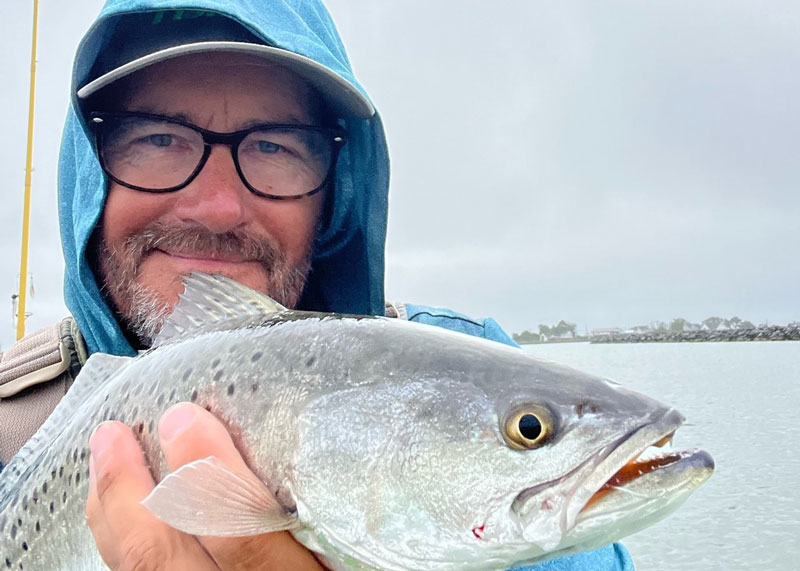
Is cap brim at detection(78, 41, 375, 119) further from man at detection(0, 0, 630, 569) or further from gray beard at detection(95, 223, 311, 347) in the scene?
gray beard at detection(95, 223, 311, 347)

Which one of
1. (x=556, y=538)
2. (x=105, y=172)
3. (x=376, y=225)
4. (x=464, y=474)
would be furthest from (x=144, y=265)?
(x=556, y=538)

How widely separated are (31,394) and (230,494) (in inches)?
77.4

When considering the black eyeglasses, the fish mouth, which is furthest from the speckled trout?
the black eyeglasses

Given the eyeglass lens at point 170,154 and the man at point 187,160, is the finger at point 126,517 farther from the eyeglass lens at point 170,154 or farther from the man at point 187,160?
the eyeglass lens at point 170,154

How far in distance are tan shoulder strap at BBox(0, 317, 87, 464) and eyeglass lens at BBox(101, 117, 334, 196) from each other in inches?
36.7

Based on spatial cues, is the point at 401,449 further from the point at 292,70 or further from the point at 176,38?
the point at 176,38

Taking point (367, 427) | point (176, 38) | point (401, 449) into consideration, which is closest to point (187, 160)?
point (176, 38)

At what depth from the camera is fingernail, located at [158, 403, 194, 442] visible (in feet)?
5.88

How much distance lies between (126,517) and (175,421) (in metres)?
0.32

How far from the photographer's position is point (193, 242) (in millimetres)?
3031

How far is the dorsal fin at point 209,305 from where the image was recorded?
2.31 metres

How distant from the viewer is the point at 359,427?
1767mm

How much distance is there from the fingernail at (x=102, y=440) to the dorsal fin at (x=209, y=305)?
0.40 metres

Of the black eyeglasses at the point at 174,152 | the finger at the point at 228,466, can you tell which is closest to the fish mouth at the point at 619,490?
the finger at the point at 228,466
